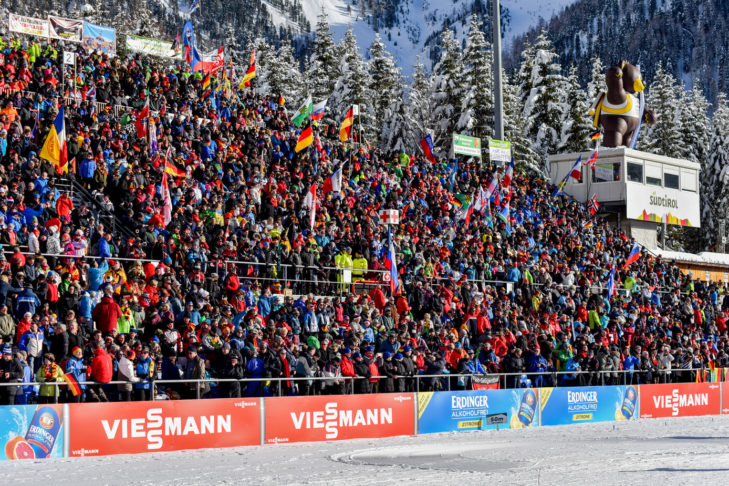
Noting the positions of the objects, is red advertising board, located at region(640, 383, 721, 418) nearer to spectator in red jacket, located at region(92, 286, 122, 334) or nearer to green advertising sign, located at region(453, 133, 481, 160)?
green advertising sign, located at region(453, 133, 481, 160)

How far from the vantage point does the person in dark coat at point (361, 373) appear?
20.6 meters

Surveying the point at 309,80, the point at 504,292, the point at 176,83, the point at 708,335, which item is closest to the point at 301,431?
the point at 504,292

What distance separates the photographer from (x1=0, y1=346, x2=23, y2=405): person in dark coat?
1542cm

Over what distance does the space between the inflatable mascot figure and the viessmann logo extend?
1187 inches

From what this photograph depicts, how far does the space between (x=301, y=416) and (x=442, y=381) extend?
541cm

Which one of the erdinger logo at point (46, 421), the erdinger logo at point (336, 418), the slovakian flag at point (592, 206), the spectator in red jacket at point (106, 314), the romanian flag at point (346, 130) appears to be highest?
the romanian flag at point (346, 130)

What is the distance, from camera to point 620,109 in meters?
47.5

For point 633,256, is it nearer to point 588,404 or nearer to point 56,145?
point 588,404

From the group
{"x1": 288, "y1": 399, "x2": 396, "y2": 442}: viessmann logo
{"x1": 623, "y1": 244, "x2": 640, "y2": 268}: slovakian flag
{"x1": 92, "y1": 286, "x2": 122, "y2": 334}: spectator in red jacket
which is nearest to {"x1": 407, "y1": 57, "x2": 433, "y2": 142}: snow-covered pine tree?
{"x1": 623, "y1": 244, "x2": 640, "y2": 268}: slovakian flag

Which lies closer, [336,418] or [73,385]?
[73,385]

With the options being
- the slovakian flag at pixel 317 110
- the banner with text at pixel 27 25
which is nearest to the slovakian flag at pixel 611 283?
the slovakian flag at pixel 317 110

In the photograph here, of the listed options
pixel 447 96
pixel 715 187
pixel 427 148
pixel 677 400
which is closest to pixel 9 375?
pixel 677 400

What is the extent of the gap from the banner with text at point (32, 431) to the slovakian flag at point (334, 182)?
46.2 ft

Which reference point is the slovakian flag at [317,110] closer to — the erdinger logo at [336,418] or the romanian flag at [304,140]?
the romanian flag at [304,140]
